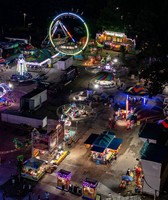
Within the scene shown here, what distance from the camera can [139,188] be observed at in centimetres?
3016

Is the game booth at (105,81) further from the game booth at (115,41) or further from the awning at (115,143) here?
the game booth at (115,41)

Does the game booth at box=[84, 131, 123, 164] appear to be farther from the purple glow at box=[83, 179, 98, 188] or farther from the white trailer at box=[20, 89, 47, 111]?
the white trailer at box=[20, 89, 47, 111]

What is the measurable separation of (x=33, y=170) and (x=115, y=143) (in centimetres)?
847

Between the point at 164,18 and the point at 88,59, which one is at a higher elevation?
the point at 164,18

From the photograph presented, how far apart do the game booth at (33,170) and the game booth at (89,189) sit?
15.1ft

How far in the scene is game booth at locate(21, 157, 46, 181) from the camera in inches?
1240

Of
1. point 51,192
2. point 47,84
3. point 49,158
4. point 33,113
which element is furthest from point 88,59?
point 51,192

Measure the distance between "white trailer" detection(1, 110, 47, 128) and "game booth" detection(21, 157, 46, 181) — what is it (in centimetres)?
885

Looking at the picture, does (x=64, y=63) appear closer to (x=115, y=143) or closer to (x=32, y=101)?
(x=32, y=101)

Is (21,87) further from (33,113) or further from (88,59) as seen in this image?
(88,59)

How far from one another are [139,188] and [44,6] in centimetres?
8363

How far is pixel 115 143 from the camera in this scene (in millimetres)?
35719

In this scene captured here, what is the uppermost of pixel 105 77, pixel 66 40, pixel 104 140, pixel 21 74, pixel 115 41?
pixel 66 40

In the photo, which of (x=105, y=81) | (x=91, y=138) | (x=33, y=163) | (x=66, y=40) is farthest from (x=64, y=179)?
(x=66, y=40)
